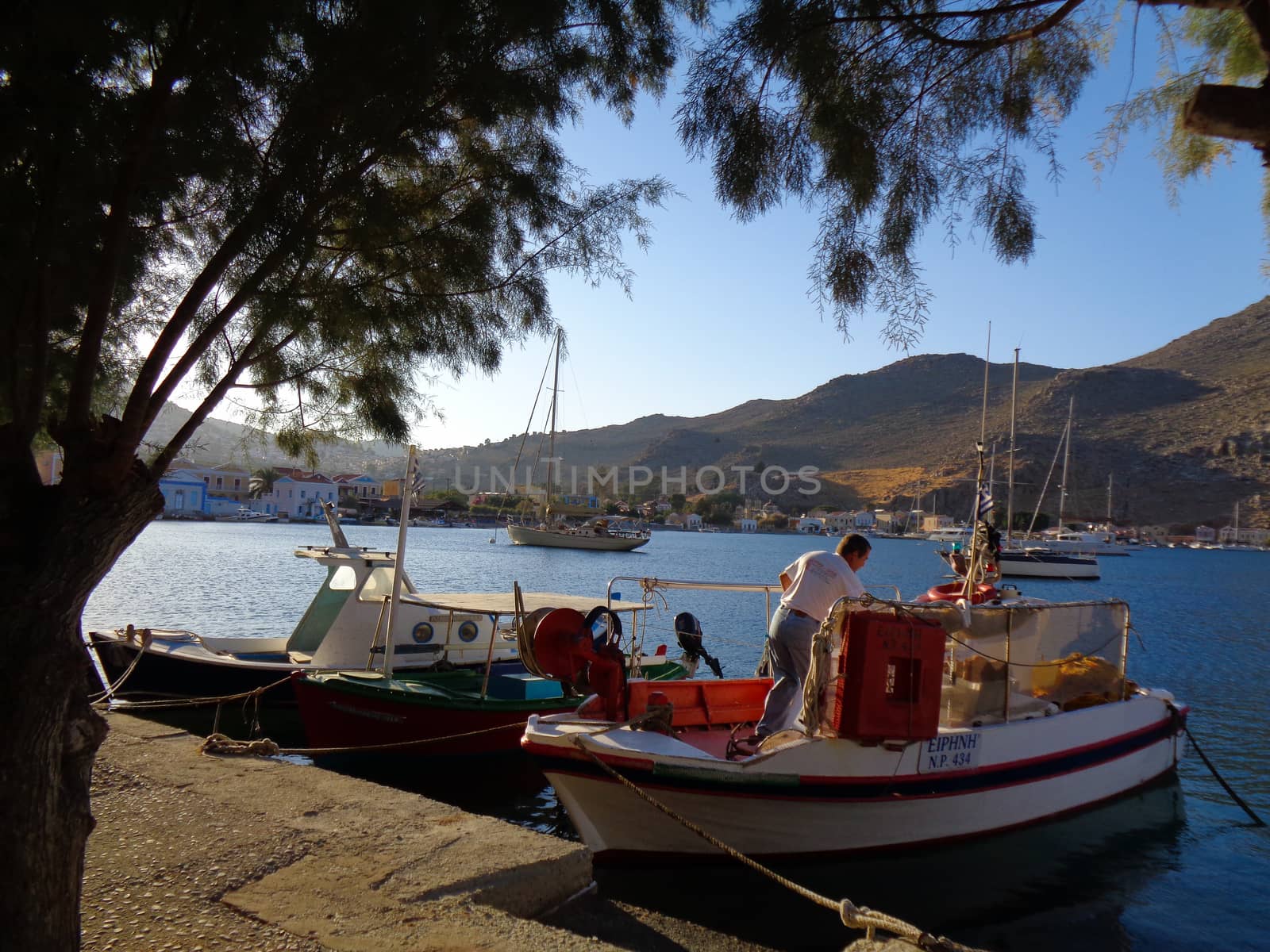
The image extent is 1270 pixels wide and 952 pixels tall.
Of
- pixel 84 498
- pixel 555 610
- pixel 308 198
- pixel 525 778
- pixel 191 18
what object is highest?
pixel 191 18

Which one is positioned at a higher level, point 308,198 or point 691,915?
point 308,198

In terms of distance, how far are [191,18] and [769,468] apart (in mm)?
177619

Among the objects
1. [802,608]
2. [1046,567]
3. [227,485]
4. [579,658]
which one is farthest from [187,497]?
[802,608]

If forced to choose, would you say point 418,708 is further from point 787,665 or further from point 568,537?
point 568,537

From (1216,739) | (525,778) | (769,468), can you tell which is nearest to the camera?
(525,778)

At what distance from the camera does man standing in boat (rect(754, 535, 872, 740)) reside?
284 inches

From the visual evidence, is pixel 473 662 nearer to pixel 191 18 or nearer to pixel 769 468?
pixel 191 18

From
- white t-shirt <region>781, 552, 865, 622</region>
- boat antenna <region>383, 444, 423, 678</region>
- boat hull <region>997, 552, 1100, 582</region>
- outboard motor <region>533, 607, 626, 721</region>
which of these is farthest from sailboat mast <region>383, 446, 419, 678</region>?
boat hull <region>997, 552, 1100, 582</region>

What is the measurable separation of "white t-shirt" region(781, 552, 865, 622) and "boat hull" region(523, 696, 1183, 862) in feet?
3.46

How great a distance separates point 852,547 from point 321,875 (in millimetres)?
4693

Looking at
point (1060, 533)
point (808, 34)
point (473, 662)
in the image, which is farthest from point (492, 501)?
point (808, 34)

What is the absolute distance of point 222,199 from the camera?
14.3ft

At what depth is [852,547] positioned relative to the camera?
749 cm

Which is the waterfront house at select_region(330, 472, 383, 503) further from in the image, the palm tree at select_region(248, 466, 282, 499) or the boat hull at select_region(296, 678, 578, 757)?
the boat hull at select_region(296, 678, 578, 757)
